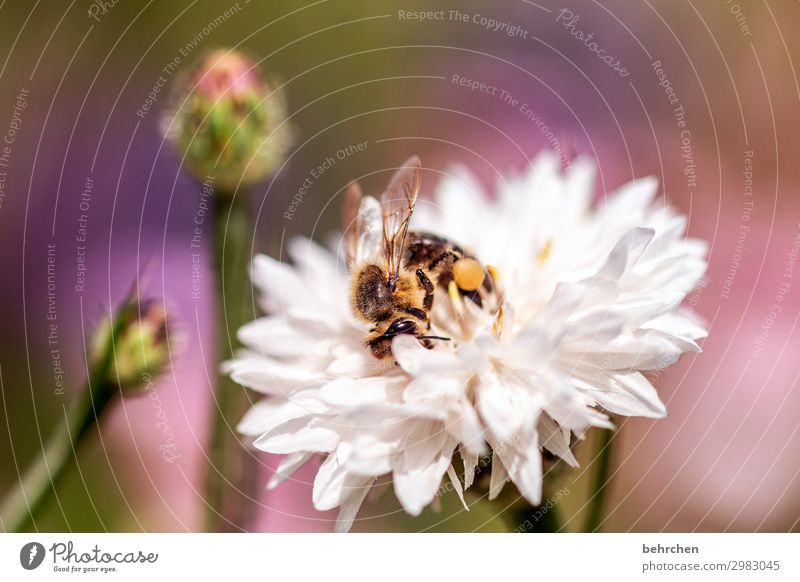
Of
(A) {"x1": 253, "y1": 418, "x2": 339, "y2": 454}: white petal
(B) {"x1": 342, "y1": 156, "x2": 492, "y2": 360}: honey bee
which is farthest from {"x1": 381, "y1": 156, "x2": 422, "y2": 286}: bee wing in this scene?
(A) {"x1": 253, "y1": 418, "x2": 339, "y2": 454}: white petal

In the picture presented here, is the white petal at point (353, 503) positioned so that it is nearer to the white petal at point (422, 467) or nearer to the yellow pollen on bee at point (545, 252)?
the white petal at point (422, 467)

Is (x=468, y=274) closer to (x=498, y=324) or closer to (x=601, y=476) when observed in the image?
(x=498, y=324)

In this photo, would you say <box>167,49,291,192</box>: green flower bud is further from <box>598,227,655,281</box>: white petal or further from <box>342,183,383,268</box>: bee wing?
<box>598,227,655,281</box>: white petal

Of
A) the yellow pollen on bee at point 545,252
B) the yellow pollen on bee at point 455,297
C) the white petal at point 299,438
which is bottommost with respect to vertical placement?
the white petal at point 299,438

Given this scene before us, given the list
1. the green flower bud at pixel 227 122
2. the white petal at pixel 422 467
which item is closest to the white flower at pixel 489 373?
the white petal at pixel 422 467
